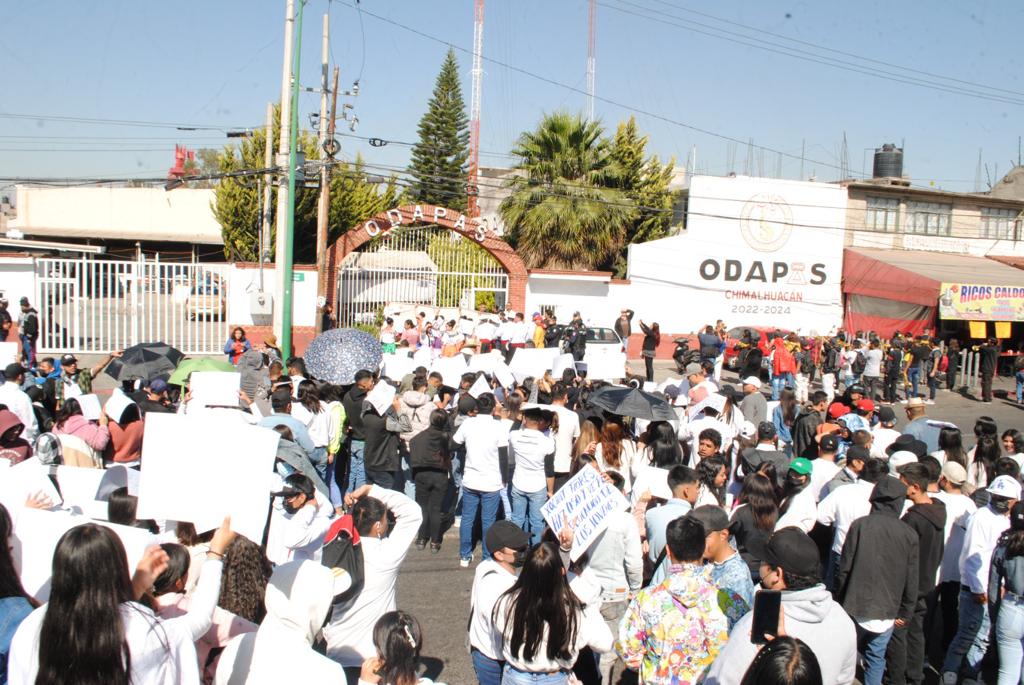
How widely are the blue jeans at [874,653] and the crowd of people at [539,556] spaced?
0.04 feet

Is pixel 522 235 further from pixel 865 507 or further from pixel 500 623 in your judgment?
pixel 500 623

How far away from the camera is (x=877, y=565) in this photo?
526 cm

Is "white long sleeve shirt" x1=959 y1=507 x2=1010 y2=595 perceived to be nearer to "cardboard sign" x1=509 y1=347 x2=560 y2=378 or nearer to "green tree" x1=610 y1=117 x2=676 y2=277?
"cardboard sign" x1=509 y1=347 x2=560 y2=378

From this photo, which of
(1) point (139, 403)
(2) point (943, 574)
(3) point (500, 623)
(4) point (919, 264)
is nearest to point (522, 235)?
(4) point (919, 264)

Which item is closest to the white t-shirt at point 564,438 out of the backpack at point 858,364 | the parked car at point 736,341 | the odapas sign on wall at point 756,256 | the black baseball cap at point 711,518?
the black baseball cap at point 711,518

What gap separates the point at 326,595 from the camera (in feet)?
12.2

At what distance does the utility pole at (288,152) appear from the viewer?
60.1ft

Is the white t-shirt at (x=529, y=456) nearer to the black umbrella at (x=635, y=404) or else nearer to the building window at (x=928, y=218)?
→ the black umbrella at (x=635, y=404)

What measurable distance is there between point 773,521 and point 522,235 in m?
22.6

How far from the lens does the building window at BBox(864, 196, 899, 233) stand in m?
29.9

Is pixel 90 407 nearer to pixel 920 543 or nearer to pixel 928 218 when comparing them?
pixel 920 543

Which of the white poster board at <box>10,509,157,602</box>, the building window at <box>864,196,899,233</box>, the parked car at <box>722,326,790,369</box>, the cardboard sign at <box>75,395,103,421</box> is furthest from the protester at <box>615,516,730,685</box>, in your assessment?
the building window at <box>864,196,899,233</box>

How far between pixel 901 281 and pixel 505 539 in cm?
2555

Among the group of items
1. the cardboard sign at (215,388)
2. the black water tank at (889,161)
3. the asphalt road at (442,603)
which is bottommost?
the asphalt road at (442,603)
